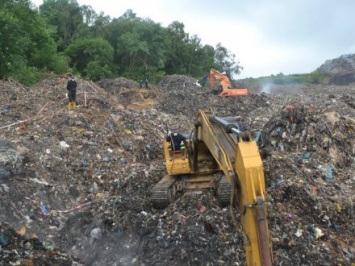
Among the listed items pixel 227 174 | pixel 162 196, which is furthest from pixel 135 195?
pixel 227 174

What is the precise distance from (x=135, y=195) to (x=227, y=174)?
3652mm

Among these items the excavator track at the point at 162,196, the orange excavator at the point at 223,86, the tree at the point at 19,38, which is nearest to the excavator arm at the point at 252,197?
the excavator track at the point at 162,196

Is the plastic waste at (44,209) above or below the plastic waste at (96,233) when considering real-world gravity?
above

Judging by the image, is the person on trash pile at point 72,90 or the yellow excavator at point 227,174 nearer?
the yellow excavator at point 227,174

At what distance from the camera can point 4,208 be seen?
7.23 m

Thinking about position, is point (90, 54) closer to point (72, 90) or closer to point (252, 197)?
point (72, 90)

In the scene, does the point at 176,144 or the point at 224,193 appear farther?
the point at 176,144

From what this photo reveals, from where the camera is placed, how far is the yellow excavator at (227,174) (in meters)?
3.83

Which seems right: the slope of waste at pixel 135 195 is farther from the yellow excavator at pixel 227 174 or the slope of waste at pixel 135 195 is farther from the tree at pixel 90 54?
the tree at pixel 90 54

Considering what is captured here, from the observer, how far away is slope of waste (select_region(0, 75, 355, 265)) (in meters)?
6.23

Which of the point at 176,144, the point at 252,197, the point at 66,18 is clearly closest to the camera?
the point at 252,197

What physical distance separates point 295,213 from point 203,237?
1502 millimetres

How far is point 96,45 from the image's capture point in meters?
34.9

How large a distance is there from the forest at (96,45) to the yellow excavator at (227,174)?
13310mm
